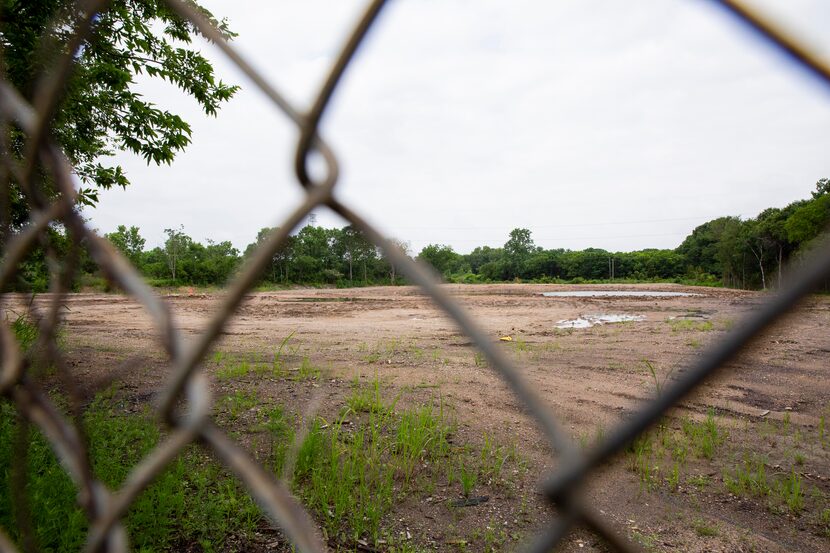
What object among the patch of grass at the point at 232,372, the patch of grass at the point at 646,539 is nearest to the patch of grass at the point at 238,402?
the patch of grass at the point at 232,372

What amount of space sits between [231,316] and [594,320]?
10.1m

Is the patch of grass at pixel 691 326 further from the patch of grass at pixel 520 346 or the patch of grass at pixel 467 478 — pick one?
the patch of grass at pixel 467 478

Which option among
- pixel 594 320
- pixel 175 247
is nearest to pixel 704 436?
pixel 594 320

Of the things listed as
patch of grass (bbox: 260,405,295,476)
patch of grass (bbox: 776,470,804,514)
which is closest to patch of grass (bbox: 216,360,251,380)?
patch of grass (bbox: 260,405,295,476)

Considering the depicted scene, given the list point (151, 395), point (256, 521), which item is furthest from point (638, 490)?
point (151, 395)

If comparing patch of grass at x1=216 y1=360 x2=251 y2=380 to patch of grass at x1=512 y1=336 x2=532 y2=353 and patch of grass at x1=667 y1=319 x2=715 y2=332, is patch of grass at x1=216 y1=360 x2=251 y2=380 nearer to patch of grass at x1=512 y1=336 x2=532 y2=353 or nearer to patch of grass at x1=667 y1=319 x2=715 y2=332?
patch of grass at x1=512 y1=336 x2=532 y2=353

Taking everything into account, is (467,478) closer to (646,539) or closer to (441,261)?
(646,539)

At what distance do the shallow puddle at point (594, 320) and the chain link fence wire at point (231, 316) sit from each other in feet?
28.3

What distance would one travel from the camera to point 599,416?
3258mm

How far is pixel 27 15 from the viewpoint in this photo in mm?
2457

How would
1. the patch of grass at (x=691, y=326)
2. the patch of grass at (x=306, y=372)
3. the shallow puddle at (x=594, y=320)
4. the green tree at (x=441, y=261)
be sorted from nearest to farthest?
the patch of grass at (x=306, y=372) < the green tree at (x=441, y=261) < the patch of grass at (x=691, y=326) < the shallow puddle at (x=594, y=320)

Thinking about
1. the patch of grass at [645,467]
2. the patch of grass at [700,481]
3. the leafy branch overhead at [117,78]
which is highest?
the leafy branch overhead at [117,78]

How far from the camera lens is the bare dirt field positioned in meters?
1.92

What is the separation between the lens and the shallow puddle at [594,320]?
28.7 feet
